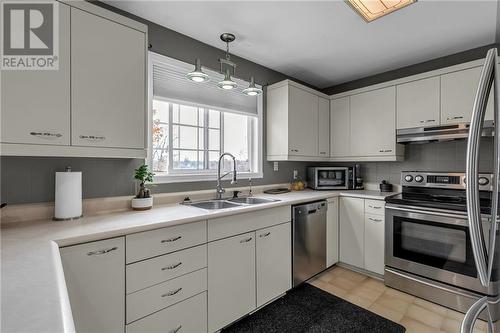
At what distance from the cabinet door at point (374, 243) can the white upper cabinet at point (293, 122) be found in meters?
1.02

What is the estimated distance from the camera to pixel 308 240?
2.48m

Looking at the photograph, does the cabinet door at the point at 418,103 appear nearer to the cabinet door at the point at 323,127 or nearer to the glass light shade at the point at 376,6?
the cabinet door at the point at 323,127

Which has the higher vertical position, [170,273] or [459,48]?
[459,48]

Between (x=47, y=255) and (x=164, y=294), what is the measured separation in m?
0.74

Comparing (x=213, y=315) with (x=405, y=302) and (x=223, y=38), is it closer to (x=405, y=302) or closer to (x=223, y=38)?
(x=405, y=302)

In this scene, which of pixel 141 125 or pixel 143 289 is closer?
pixel 143 289

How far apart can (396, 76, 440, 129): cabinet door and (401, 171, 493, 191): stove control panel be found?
21.2 inches

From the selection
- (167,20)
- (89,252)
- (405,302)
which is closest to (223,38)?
(167,20)

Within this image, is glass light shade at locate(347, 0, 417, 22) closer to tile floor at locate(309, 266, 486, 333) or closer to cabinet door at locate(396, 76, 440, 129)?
cabinet door at locate(396, 76, 440, 129)

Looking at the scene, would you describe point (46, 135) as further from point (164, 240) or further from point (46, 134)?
point (164, 240)

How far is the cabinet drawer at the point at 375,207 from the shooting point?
2.53 meters

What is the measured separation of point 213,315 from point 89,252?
0.95m

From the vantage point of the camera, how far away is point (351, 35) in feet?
7.46

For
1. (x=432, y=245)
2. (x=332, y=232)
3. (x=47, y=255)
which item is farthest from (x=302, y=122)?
(x=47, y=255)
